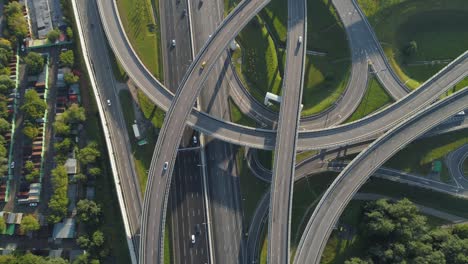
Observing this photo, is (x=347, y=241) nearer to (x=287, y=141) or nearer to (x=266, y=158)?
(x=266, y=158)

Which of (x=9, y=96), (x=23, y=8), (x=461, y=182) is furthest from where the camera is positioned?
(x=23, y=8)

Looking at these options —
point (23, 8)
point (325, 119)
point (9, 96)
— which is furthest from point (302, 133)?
point (23, 8)

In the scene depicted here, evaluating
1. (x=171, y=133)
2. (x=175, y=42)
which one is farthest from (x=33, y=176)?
(x=175, y=42)

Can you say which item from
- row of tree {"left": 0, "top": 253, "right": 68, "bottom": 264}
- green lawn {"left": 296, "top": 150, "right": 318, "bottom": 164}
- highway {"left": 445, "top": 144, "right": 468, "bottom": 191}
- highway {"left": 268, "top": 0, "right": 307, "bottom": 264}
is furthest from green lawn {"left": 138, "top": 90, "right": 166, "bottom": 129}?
highway {"left": 445, "top": 144, "right": 468, "bottom": 191}

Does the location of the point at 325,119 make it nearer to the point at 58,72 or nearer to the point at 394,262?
the point at 394,262

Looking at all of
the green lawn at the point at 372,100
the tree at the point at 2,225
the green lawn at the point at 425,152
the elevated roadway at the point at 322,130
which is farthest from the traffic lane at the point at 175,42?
the green lawn at the point at 425,152

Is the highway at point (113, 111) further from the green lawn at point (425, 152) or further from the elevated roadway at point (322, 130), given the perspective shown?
the green lawn at point (425, 152)

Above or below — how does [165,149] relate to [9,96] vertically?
below
